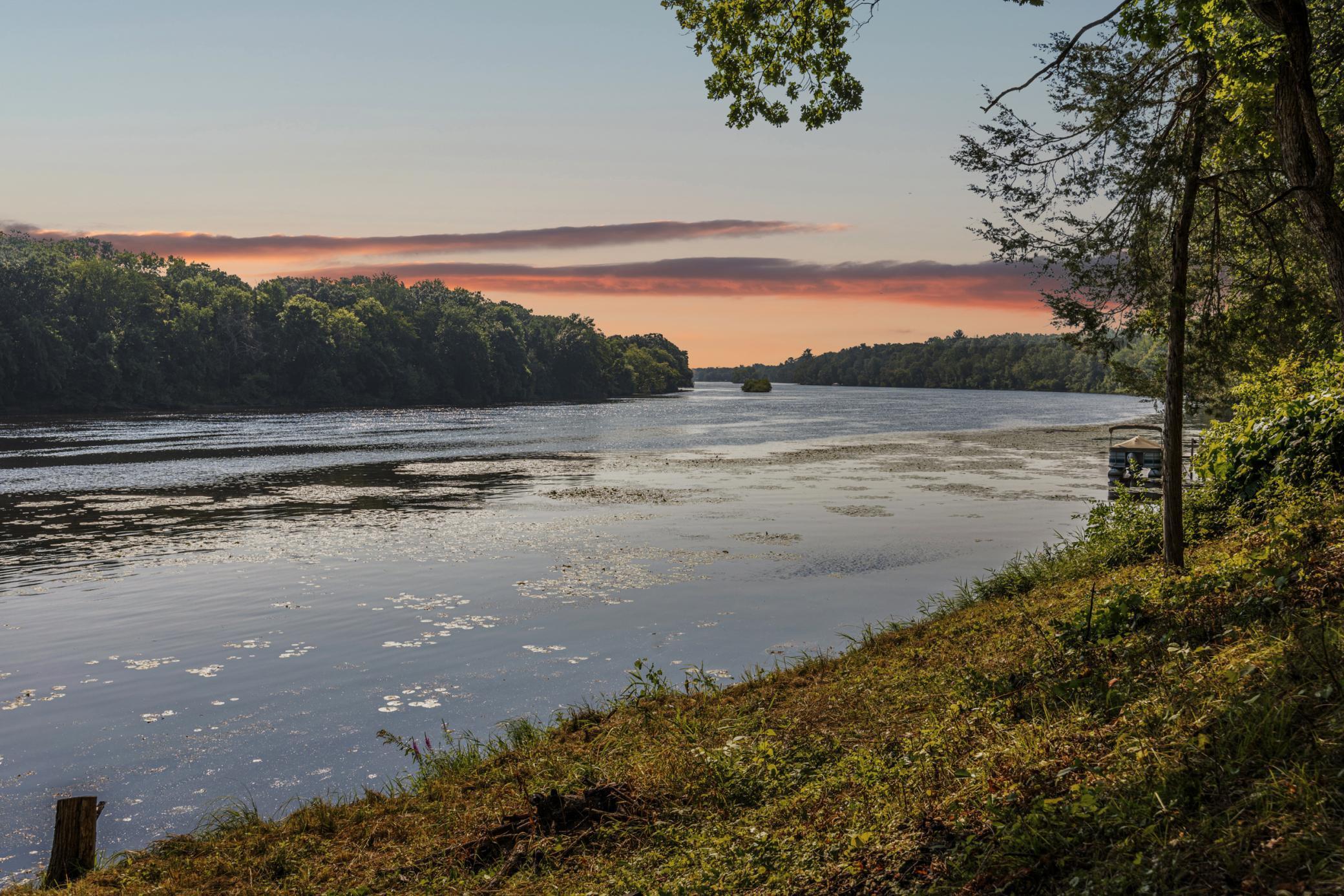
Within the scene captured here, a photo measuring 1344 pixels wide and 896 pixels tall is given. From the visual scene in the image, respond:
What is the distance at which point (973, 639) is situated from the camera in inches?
430

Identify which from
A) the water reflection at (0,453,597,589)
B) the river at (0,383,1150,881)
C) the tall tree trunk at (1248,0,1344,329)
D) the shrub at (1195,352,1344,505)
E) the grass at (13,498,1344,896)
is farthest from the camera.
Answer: the water reflection at (0,453,597,589)

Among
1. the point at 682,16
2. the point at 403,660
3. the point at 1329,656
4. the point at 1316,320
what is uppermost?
the point at 682,16

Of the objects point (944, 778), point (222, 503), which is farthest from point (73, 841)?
point (222, 503)

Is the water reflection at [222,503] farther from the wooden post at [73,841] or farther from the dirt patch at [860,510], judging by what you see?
the wooden post at [73,841]

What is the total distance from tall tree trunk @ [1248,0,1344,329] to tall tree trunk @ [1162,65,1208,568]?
99.5 inches

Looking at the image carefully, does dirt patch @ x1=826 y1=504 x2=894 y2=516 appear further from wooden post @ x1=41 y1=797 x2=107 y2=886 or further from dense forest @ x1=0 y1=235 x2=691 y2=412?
dense forest @ x1=0 y1=235 x2=691 y2=412

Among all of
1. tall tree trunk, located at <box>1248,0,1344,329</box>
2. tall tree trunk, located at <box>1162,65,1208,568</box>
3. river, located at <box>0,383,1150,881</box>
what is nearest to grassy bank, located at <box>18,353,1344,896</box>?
tall tree trunk, located at <box>1162,65,1208,568</box>

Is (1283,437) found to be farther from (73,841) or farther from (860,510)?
(860,510)

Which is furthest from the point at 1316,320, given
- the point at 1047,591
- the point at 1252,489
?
Answer: the point at 1047,591

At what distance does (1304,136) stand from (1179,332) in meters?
3.42

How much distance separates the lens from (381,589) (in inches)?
704

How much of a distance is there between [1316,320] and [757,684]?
10472 millimetres

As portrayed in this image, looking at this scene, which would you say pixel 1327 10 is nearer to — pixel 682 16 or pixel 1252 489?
pixel 1252 489

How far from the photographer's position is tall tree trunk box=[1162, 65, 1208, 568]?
34.2 ft
